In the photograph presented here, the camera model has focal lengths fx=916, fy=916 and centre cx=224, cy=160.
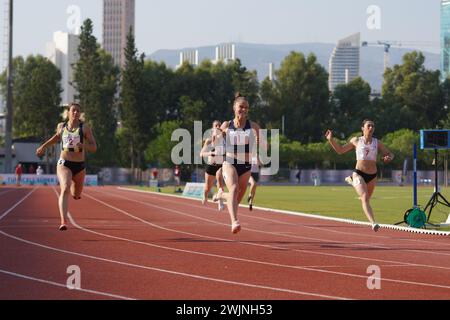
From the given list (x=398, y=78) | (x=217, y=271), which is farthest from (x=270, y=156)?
(x=217, y=271)

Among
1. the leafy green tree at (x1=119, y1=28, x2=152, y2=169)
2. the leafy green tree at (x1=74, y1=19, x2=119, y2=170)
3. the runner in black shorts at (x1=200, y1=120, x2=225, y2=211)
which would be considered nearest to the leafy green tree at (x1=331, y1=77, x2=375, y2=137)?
the leafy green tree at (x1=119, y1=28, x2=152, y2=169)

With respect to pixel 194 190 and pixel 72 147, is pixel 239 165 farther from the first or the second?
pixel 194 190

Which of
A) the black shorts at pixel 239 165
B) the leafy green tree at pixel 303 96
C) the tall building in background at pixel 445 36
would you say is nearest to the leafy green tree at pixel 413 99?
the leafy green tree at pixel 303 96

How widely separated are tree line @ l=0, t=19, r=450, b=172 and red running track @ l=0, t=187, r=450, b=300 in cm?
7477

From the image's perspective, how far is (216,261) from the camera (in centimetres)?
1224

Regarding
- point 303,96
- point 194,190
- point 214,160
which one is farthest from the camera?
point 303,96

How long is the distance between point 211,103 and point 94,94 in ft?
52.4

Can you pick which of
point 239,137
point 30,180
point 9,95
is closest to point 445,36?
point 9,95

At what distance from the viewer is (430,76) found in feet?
383

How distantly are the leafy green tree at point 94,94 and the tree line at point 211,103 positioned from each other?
0.39 ft

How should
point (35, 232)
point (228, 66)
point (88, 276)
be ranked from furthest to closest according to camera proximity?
1. point (228, 66)
2. point (35, 232)
3. point (88, 276)
